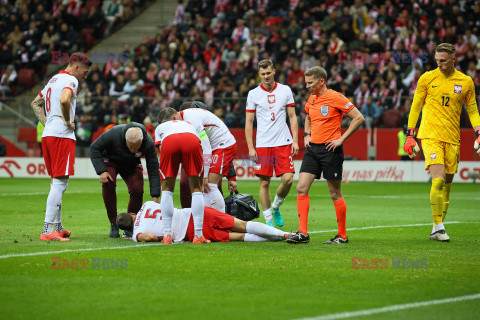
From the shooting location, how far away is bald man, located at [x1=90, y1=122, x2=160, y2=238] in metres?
10.3

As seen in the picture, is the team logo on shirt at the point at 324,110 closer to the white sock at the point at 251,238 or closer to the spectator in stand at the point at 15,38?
the white sock at the point at 251,238

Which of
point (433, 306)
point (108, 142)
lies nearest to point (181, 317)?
point (433, 306)

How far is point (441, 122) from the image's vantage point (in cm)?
1025

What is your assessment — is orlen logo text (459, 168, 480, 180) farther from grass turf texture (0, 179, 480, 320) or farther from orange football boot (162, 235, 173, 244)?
orange football boot (162, 235, 173, 244)

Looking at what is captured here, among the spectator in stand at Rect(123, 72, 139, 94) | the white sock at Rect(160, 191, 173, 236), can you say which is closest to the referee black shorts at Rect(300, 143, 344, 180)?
the white sock at Rect(160, 191, 173, 236)

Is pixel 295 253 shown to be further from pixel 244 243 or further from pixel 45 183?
pixel 45 183

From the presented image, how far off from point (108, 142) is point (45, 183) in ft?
46.9

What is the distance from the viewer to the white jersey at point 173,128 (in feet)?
31.3

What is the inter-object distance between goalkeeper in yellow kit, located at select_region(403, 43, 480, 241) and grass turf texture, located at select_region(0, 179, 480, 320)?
2.35 ft

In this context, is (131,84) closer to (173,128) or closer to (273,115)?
(273,115)

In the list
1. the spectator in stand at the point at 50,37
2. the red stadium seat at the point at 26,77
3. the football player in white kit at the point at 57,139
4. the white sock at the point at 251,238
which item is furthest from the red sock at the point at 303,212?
the spectator in stand at the point at 50,37

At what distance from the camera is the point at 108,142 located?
10539 millimetres

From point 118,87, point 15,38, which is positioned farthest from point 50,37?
point 118,87

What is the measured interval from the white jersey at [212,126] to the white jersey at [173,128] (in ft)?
2.28
